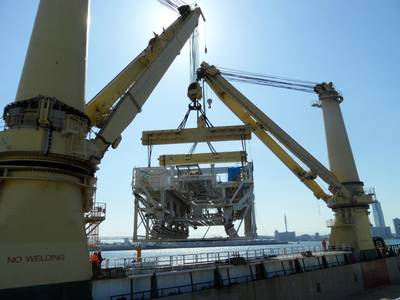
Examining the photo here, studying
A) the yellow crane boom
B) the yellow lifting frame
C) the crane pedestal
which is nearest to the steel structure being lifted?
the yellow lifting frame

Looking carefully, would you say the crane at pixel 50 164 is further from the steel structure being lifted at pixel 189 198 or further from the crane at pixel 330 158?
the crane at pixel 330 158

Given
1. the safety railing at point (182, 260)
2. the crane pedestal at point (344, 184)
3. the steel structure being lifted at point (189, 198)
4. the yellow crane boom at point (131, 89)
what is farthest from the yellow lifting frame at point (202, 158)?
the crane pedestal at point (344, 184)

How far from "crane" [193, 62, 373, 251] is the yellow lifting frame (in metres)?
8.16

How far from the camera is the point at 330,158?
131ft

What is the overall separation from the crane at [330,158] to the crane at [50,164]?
64.5 feet

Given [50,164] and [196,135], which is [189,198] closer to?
[196,135]

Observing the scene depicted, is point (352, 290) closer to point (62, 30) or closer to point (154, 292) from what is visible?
point (154, 292)

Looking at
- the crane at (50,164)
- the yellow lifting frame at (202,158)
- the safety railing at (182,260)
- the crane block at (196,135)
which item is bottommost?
the safety railing at (182,260)

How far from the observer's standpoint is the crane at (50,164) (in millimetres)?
10828

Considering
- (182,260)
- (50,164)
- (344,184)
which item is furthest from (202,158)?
(344,184)

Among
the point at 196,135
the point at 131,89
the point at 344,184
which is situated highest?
the point at 196,135

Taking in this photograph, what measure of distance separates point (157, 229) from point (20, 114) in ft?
42.4

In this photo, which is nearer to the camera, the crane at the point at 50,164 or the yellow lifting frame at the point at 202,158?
the crane at the point at 50,164

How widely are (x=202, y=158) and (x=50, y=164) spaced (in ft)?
51.7
